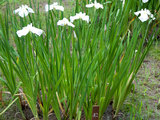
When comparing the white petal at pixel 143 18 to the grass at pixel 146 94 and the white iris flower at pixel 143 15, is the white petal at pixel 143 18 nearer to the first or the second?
the white iris flower at pixel 143 15

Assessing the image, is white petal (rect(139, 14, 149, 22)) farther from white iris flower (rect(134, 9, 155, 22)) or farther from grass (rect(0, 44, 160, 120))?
grass (rect(0, 44, 160, 120))

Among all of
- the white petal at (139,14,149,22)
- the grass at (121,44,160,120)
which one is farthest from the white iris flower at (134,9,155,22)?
the grass at (121,44,160,120)

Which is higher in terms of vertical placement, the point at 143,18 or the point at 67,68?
the point at 143,18

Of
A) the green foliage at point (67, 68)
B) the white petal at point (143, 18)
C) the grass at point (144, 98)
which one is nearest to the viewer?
the green foliage at point (67, 68)

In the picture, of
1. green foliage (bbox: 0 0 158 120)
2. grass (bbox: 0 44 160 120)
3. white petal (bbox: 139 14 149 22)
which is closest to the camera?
green foliage (bbox: 0 0 158 120)

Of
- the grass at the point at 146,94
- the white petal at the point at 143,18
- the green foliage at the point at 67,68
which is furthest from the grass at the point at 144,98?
the white petal at the point at 143,18

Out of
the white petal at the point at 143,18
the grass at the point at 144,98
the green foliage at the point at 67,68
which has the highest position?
the white petal at the point at 143,18

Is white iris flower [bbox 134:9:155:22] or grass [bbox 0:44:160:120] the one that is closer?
white iris flower [bbox 134:9:155:22]

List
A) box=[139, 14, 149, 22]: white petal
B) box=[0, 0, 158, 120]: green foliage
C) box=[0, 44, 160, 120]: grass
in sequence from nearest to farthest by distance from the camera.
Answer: box=[0, 0, 158, 120]: green foliage
box=[139, 14, 149, 22]: white petal
box=[0, 44, 160, 120]: grass

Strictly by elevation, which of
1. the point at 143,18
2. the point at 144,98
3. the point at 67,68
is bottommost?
the point at 144,98

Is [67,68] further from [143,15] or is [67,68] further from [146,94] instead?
[146,94]

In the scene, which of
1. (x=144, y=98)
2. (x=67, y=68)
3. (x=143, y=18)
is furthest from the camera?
(x=144, y=98)

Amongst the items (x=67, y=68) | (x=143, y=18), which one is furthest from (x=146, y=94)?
(x=67, y=68)

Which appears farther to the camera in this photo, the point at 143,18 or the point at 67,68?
the point at 143,18
